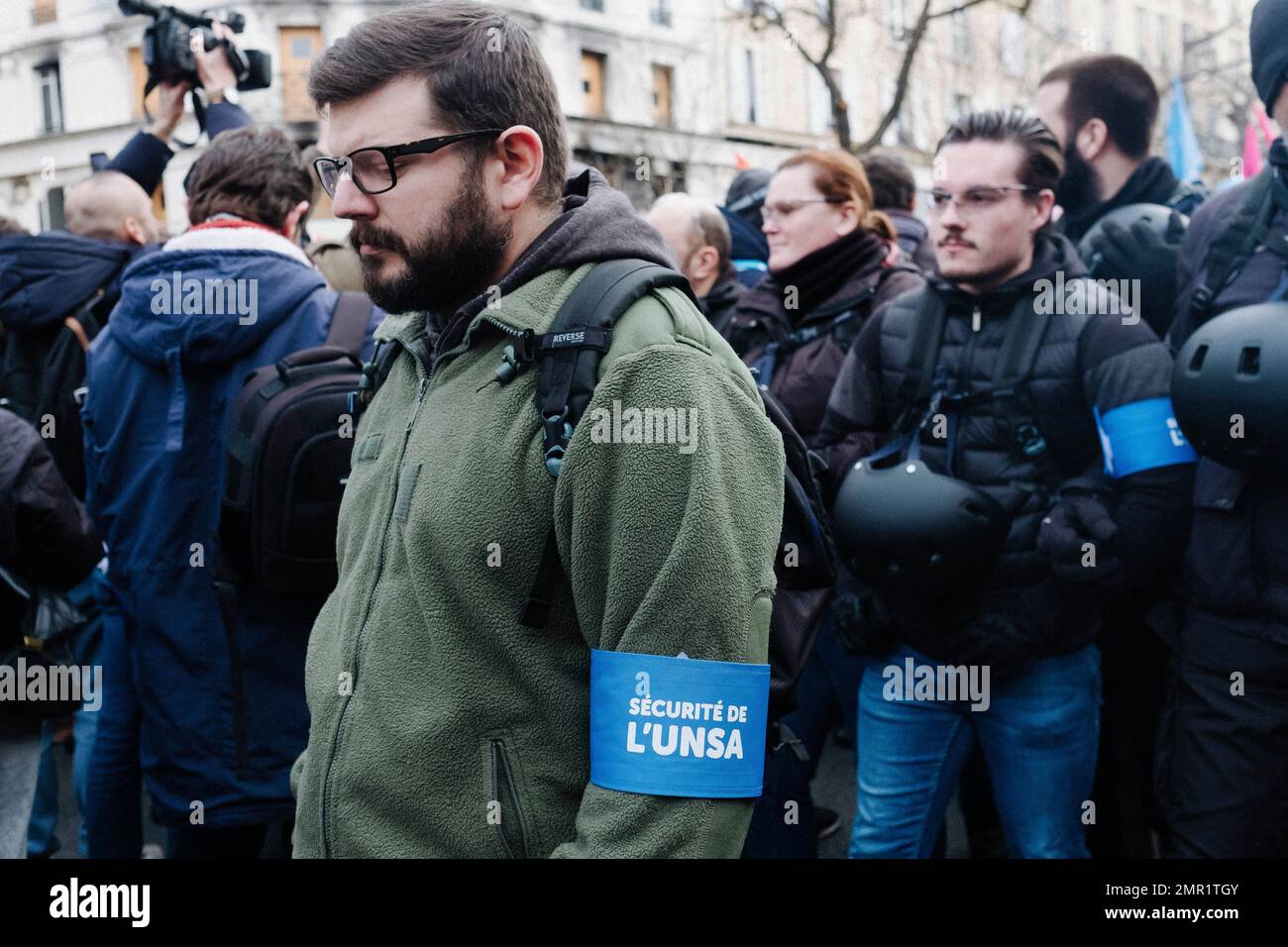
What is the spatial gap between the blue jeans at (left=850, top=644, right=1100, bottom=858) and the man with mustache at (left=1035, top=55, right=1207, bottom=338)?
1.65 meters

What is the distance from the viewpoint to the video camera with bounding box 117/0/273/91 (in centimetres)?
449

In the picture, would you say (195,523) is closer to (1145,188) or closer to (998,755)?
(998,755)

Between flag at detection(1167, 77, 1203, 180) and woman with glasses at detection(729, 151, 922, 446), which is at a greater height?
flag at detection(1167, 77, 1203, 180)

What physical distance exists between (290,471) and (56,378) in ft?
6.89

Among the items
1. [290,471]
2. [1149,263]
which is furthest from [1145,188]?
[290,471]

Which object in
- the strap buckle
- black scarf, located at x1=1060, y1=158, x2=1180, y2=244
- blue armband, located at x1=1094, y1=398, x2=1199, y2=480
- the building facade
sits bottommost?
blue armband, located at x1=1094, y1=398, x2=1199, y2=480

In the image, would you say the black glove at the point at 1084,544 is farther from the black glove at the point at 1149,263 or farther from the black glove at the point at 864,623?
the black glove at the point at 1149,263

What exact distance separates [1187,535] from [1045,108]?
1942 millimetres

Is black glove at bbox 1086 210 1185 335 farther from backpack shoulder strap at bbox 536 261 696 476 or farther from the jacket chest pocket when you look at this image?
the jacket chest pocket

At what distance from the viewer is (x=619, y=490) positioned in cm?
156

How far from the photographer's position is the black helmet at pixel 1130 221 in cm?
373

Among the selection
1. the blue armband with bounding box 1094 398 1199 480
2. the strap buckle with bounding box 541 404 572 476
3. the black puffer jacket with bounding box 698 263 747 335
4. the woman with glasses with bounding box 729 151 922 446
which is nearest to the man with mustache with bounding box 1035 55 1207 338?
the woman with glasses with bounding box 729 151 922 446

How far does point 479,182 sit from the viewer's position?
179 cm

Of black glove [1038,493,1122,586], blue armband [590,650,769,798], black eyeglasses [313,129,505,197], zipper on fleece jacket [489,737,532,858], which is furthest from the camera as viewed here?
black glove [1038,493,1122,586]
